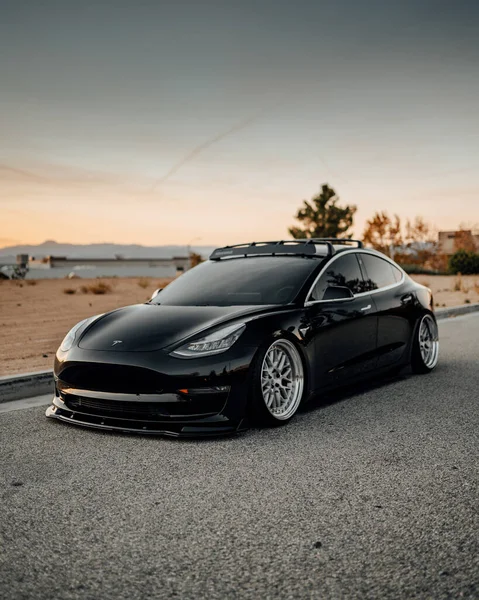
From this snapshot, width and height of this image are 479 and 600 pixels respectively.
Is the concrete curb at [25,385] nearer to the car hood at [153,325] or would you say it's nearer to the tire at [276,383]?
the car hood at [153,325]

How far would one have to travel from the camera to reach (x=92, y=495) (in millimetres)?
4113

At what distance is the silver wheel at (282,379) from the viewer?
5633mm

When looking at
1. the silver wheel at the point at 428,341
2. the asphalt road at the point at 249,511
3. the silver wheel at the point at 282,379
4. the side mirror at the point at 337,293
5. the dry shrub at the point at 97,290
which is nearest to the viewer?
the asphalt road at the point at 249,511

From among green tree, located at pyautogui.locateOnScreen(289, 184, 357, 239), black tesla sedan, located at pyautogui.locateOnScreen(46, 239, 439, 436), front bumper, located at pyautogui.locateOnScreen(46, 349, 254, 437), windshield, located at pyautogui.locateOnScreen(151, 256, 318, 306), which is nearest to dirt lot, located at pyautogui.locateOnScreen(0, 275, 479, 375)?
windshield, located at pyautogui.locateOnScreen(151, 256, 318, 306)

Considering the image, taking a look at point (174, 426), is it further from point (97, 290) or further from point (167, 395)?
point (97, 290)

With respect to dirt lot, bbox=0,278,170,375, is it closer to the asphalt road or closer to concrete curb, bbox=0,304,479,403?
concrete curb, bbox=0,304,479,403

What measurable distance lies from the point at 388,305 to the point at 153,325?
9.40 feet

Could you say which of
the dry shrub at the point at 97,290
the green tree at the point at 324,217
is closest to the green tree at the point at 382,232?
the green tree at the point at 324,217

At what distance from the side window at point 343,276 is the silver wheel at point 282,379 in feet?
2.68

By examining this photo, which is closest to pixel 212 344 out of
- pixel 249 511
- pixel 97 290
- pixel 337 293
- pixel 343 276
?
pixel 337 293

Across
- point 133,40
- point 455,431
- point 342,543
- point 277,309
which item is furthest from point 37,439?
→ point 133,40

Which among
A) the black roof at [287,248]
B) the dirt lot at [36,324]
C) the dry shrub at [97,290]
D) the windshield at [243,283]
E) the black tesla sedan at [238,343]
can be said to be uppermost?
the black roof at [287,248]

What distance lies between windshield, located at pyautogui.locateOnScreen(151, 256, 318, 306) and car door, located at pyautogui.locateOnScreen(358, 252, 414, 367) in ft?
3.11

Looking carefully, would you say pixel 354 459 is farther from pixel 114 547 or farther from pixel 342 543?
pixel 114 547
